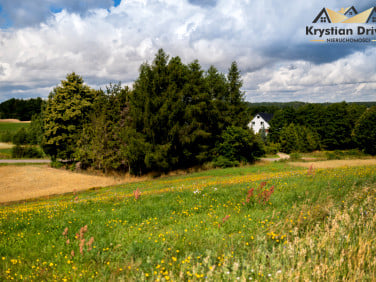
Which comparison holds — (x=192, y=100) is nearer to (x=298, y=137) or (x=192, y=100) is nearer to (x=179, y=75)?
(x=179, y=75)

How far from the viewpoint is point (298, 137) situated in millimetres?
66312

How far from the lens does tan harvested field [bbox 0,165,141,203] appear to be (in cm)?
2573

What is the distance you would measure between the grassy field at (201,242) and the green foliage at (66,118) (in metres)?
32.0

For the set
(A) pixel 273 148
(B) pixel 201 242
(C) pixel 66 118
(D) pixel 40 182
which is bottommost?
(D) pixel 40 182

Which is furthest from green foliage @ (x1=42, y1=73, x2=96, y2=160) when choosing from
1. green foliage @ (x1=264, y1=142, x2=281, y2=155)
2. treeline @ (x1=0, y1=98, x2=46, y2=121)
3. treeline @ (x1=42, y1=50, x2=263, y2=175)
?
treeline @ (x1=0, y1=98, x2=46, y2=121)

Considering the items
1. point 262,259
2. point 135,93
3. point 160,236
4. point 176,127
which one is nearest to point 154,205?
point 160,236

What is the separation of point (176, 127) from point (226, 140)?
10319 mm

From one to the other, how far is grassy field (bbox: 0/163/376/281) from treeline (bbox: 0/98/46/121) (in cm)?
12192

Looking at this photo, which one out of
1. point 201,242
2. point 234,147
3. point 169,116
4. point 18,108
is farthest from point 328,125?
point 18,108

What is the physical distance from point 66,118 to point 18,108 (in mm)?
108247

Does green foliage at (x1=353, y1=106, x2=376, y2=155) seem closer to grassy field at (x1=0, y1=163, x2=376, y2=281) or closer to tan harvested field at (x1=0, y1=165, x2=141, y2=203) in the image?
tan harvested field at (x1=0, y1=165, x2=141, y2=203)

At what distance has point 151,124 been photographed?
31203 millimetres

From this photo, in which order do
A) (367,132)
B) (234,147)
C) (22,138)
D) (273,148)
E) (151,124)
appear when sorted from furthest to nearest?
(273,148) → (22,138) → (367,132) → (234,147) → (151,124)

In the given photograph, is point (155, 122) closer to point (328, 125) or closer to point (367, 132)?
point (367, 132)
